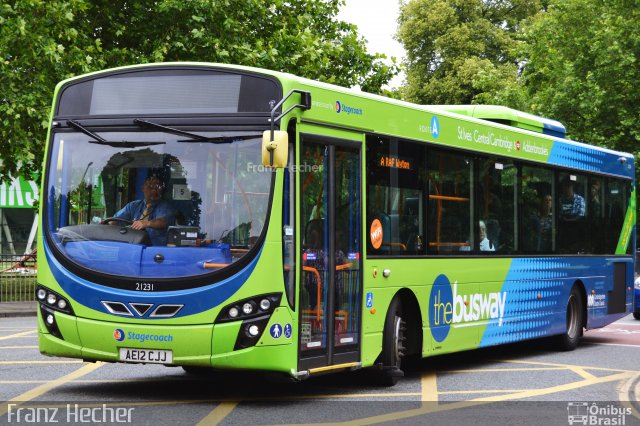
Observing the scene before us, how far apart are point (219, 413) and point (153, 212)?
74.1 inches

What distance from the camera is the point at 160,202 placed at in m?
10.0

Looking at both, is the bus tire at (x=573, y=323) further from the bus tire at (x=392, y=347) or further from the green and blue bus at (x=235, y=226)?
the bus tire at (x=392, y=347)

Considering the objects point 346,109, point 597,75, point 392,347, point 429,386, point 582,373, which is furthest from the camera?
point 597,75

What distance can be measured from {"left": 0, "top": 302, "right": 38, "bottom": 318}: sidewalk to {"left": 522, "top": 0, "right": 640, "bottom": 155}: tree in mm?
22947

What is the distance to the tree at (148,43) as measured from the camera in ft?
86.3

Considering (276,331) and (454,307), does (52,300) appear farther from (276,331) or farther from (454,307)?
(454,307)

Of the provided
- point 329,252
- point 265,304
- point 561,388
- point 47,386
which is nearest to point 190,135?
point 265,304

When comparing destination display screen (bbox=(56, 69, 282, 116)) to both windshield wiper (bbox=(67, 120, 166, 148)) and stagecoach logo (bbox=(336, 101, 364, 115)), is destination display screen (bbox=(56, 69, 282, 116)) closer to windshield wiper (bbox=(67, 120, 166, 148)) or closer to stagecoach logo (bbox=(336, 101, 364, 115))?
windshield wiper (bbox=(67, 120, 166, 148))

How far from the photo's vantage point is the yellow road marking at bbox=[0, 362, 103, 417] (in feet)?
31.9

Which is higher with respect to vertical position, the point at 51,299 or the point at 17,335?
the point at 51,299

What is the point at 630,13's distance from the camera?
142 ft

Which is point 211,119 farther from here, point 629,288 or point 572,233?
point 629,288

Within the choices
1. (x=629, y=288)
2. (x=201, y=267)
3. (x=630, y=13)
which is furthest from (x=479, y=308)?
(x=630, y=13)

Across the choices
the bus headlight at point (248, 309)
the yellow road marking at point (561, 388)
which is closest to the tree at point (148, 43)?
the yellow road marking at point (561, 388)
